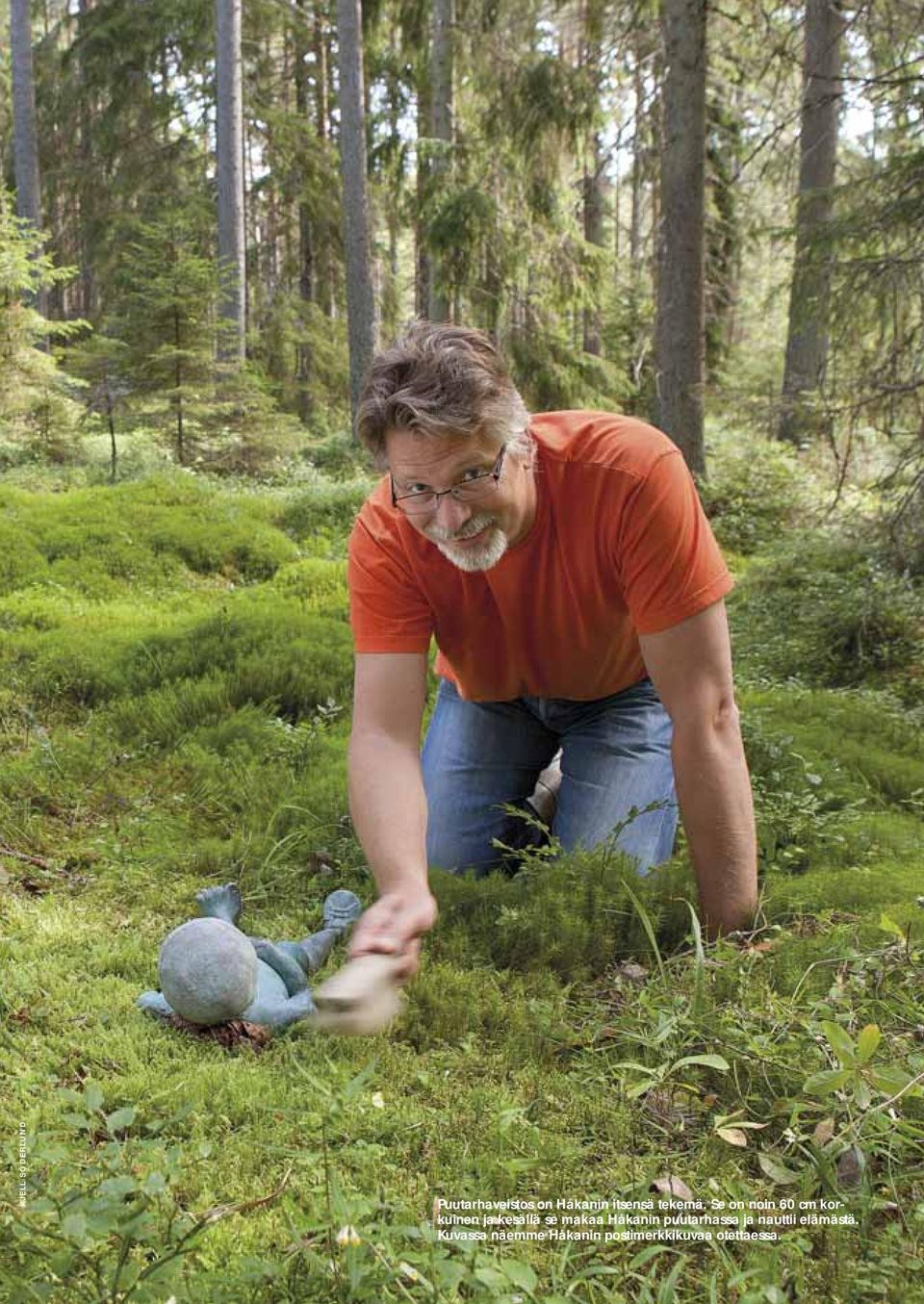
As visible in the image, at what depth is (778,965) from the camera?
2545 mm

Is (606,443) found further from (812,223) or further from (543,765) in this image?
(812,223)

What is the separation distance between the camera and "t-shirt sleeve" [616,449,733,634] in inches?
104

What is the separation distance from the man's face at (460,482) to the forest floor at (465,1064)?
3.27 feet

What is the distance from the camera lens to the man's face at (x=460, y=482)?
2.52 meters

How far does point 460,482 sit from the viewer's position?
256cm

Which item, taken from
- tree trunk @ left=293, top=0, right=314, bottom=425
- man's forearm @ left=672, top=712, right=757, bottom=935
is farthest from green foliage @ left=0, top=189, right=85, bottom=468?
man's forearm @ left=672, top=712, right=757, bottom=935

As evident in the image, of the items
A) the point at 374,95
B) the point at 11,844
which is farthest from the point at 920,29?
the point at 374,95

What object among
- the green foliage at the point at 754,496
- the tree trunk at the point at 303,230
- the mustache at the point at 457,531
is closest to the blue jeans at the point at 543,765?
the mustache at the point at 457,531

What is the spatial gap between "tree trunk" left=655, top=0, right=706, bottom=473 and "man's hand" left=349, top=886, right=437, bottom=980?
7750mm

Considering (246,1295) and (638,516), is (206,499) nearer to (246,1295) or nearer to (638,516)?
(638,516)

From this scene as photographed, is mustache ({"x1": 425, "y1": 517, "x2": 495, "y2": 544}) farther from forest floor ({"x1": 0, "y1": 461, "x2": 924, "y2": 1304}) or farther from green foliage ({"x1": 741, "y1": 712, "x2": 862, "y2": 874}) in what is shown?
green foliage ({"x1": 741, "y1": 712, "x2": 862, "y2": 874})

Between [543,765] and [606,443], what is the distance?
145 centimetres

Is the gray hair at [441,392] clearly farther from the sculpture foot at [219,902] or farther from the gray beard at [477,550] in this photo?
the sculpture foot at [219,902]

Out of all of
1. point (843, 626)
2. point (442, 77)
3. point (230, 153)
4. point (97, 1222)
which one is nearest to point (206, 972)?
point (97, 1222)
